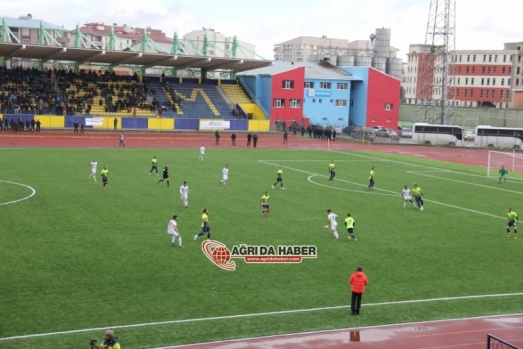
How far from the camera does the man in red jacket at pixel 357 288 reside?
19891mm

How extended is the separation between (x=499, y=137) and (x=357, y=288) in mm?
66289

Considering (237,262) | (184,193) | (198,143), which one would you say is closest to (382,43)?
(198,143)

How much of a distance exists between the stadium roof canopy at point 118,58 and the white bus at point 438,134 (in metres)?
20.8

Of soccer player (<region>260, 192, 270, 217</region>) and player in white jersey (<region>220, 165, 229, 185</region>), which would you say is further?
player in white jersey (<region>220, 165, 229, 185</region>)

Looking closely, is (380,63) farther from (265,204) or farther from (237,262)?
(237,262)

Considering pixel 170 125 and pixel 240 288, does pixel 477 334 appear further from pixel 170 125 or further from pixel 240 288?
pixel 170 125

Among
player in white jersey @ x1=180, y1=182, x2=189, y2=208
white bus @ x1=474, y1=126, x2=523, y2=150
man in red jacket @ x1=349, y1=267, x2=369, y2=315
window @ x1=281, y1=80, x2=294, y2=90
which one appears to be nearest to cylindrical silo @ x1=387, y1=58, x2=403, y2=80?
window @ x1=281, y1=80, x2=294, y2=90

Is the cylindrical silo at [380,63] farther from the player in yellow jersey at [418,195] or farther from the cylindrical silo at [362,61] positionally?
the player in yellow jersey at [418,195]

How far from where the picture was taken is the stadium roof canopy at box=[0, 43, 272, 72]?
76125 millimetres

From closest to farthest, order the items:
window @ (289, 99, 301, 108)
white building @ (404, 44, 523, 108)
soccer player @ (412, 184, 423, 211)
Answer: soccer player @ (412, 184, 423, 211)
window @ (289, 99, 301, 108)
white building @ (404, 44, 523, 108)

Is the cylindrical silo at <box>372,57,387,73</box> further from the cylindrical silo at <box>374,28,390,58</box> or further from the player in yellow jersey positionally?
the player in yellow jersey

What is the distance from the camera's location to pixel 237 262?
2528 cm

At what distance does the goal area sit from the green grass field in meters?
8.87

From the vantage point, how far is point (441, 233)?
31.6m
